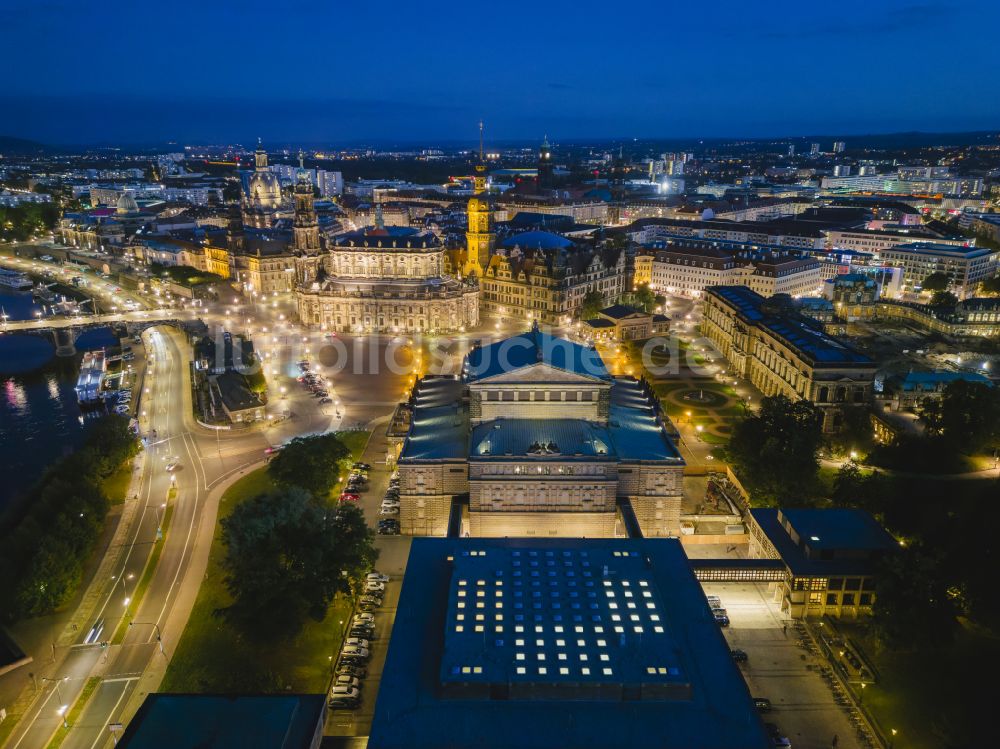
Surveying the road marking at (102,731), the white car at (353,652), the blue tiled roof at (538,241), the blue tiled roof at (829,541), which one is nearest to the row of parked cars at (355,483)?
the white car at (353,652)

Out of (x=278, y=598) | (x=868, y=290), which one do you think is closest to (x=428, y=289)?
(x=868, y=290)

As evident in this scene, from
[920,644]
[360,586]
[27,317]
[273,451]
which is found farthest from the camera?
[27,317]

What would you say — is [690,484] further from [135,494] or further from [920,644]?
[135,494]

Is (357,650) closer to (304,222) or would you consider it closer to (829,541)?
(829,541)

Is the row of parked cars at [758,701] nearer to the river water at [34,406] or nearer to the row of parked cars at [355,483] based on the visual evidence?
the row of parked cars at [355,483]

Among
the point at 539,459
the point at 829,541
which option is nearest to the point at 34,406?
the point at 539,459
